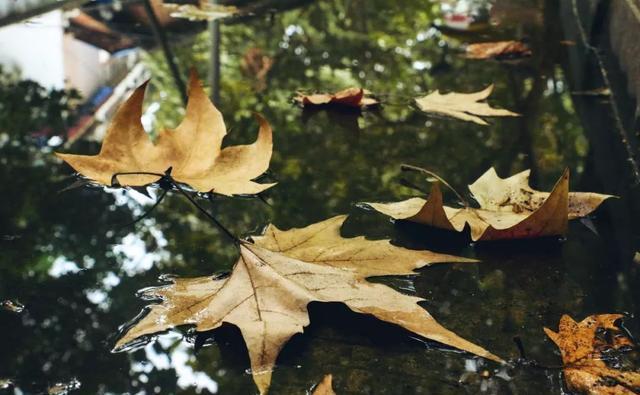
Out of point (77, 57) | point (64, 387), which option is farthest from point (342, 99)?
point (64, 387)

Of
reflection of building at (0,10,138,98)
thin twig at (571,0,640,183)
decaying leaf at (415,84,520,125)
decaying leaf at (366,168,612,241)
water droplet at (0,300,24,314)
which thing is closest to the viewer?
water droplet at (0,300,24,314)

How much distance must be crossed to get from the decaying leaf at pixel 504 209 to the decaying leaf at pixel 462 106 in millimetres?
498

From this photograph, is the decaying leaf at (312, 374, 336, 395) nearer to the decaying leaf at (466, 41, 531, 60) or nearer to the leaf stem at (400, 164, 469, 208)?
the leaf stem at (400, 164, 469, 208)

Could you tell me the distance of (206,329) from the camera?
3.89 ft

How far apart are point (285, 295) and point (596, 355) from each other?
52 cm

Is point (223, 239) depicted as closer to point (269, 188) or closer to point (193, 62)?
point (269, 188)

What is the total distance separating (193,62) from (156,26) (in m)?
0.52

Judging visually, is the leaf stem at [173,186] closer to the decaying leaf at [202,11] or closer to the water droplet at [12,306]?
the water droplet at [12,306]

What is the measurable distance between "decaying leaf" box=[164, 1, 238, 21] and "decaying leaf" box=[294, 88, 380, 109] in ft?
3.49

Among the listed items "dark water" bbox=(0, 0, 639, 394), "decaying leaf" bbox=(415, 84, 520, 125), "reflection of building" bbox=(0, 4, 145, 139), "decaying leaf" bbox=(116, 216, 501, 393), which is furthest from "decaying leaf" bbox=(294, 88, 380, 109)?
"decaying leaf" bbox=(116, 216, 501, 393)

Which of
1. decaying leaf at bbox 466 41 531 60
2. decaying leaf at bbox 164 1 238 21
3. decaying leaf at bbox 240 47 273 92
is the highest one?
decaying leaf at bbox 240 47 273 92

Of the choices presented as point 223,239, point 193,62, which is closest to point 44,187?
point 223,239

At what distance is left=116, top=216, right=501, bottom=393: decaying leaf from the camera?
1.16 m

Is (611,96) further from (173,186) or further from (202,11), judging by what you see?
(202,11)
